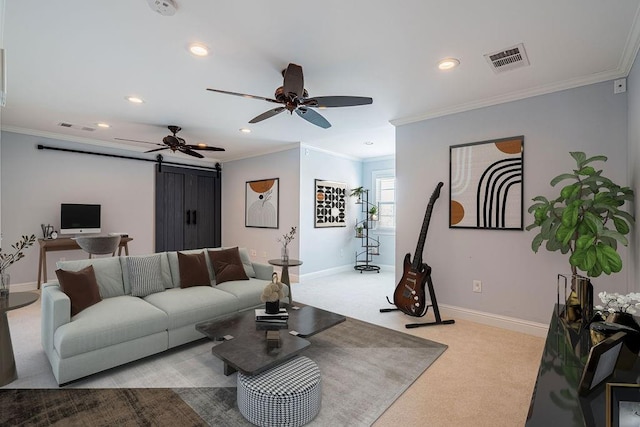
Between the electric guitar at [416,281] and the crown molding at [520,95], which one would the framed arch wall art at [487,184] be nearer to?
the electric guitar at [416,281]

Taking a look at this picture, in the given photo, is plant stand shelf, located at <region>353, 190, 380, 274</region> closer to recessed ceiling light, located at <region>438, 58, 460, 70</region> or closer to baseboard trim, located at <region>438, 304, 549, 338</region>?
baseboard trim, located at <region>438, 304, 549, 338</region>

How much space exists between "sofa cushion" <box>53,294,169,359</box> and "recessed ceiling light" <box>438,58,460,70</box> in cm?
323

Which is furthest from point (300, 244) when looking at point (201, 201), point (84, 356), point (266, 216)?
point (84, 356)

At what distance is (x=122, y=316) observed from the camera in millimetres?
2512

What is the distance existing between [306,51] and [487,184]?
8.04ft

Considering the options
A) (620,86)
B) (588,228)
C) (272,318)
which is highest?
(620,86)

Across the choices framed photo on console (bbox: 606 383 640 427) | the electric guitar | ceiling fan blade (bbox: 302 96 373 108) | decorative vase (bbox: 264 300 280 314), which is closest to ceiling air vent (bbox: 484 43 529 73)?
ceiling fan blade (bbox: 302 96 373 108)

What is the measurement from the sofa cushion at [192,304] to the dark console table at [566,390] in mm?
2625

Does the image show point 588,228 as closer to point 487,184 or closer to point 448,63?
point 487,184

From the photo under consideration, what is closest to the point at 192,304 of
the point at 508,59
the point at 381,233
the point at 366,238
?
the point at 508,59

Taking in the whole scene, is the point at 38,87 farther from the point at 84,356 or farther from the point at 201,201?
the point at 201,201

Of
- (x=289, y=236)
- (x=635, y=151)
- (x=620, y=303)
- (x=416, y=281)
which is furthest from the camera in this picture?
(x=289, y=236)

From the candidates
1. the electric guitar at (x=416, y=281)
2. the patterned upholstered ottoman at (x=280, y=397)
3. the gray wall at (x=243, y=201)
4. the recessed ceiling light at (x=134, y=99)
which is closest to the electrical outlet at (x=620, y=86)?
the electric guitar at (x=416, y=281)

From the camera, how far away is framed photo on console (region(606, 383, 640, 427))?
0.79 meters
